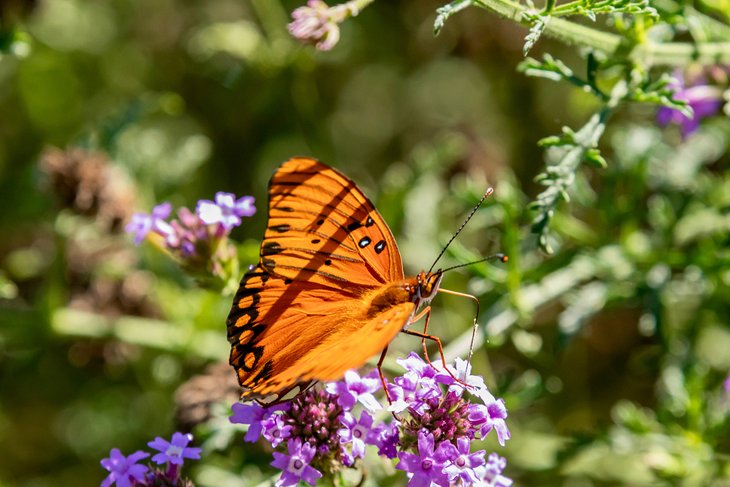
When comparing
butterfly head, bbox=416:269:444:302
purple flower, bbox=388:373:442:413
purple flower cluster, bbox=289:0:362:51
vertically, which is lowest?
purple flower, bbox=388:373:442:413

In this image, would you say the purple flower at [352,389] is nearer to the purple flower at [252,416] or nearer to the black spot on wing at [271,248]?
the purple flower at [252,416]

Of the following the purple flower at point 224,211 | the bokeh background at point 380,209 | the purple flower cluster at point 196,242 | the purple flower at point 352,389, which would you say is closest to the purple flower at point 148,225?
the purple flower cluster at point 196,242

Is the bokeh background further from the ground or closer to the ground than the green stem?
closer to the ground

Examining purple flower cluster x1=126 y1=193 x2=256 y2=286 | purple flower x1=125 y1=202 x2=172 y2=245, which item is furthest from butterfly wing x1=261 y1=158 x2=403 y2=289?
purple flower x1=125 y1=202 x2=172 y2=245

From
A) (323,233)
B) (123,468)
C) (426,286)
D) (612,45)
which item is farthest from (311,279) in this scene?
(612,45)

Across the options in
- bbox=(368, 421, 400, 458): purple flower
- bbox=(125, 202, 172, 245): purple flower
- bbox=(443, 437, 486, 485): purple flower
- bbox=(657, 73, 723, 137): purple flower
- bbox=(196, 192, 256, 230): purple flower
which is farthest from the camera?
bbox=(657, 73, 723, 137): purple flower

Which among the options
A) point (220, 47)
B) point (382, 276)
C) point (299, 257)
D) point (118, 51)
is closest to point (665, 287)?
point (382, 276)

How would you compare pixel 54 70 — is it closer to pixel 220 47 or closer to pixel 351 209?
pixel 220 47

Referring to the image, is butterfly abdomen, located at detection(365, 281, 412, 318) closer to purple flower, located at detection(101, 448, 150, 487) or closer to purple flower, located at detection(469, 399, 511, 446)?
purple flower, located at detection(469, 399, 511, 446)
